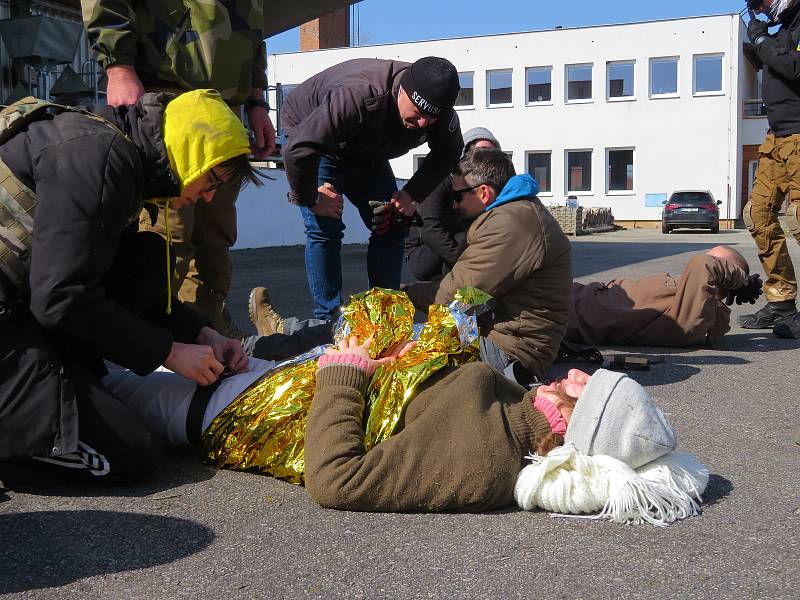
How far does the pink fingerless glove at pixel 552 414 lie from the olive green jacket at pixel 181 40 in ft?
7.74

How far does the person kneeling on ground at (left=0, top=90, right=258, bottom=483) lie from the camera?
2639 millimetres

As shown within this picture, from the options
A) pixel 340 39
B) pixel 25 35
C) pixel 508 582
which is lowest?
pixel 508 582

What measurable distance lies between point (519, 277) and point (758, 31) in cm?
386

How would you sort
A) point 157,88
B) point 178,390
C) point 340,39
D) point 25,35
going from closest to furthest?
point 178,390, point 157,88, point 25,35, point 340,39

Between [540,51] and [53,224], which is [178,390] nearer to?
[53,224]

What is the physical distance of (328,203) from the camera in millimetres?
5008

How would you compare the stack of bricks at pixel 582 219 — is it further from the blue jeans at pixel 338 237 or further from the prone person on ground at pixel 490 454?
the prone person on ground at pixel 490 454

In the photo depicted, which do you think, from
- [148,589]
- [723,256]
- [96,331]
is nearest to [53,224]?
[96,331]

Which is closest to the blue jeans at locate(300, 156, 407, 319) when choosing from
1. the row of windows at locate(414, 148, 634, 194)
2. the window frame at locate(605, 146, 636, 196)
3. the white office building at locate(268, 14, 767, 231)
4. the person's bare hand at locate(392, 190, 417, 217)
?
the person's bare hand at locate(392, 190, 417, 217)

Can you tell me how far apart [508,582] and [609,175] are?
39751mm

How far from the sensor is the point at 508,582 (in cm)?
221

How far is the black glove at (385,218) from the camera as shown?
5.05 meters

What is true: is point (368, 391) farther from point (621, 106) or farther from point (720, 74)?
point (720, 74)

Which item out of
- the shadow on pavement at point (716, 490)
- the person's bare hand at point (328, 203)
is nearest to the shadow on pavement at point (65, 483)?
the shadow on pavement at point (716, 490)
